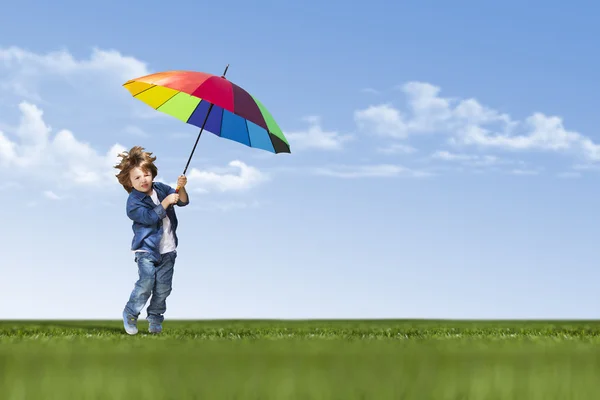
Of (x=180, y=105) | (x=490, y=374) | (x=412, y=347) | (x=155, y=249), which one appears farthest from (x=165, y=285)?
(x=490, y=374)

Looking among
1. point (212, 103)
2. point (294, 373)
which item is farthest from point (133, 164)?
point (294, 373)

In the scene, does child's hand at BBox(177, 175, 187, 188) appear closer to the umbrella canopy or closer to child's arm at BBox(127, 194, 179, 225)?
child's arm at BBox(127, 194, 179, 225)

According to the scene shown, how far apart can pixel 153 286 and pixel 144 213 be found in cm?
114

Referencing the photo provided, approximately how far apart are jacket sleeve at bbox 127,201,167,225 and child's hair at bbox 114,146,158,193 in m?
0.49

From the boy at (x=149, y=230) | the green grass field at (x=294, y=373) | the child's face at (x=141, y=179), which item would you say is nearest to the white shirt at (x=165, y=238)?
the boy at (x=149, y=230)

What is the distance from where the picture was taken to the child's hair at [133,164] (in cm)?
953

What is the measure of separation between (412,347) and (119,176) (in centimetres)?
662

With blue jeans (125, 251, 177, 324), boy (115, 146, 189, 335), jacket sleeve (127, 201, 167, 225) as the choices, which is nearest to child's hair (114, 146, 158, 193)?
boy (115, 146, 189, 335)

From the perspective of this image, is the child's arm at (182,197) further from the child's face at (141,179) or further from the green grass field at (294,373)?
the green grass field at (294,373)

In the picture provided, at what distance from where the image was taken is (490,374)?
344 centimetres

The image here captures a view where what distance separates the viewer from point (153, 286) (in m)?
9.69

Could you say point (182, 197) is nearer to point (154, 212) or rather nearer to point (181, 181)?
point (181, 181)

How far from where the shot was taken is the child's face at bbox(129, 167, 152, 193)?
9.43 m

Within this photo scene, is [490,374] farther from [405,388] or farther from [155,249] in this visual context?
[155,249]
